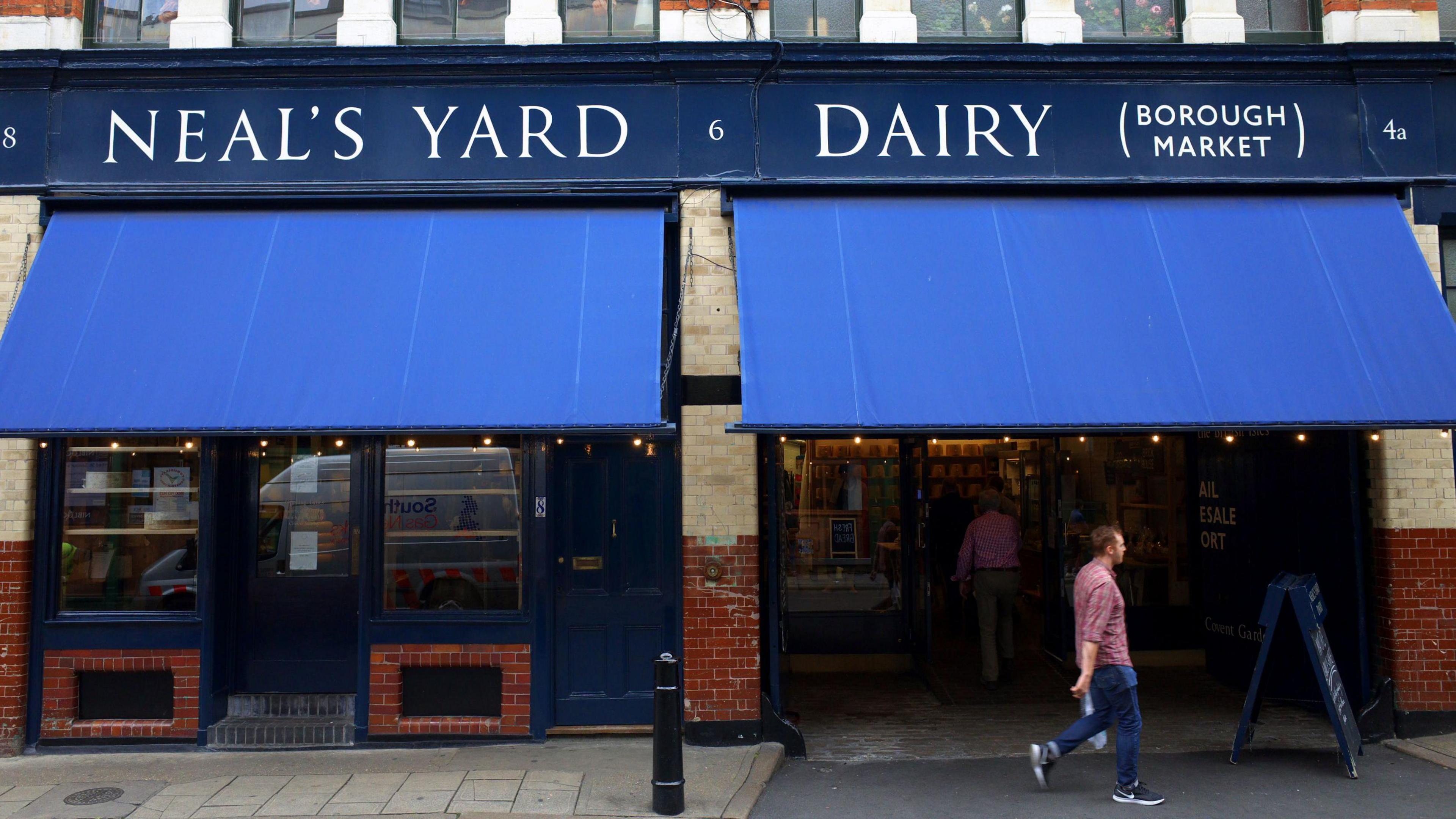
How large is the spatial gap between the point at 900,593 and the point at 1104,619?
14.2 feet

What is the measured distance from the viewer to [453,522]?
25.4ft

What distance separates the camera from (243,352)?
6.64m

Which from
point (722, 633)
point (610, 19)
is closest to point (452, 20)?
point (610, 19)

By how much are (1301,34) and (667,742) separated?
323 inches

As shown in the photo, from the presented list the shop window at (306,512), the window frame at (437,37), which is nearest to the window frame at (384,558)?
the shop window at (306,512)

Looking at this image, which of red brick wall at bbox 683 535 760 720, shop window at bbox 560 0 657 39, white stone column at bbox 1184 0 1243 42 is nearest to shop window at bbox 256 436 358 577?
red brick wall at bbox 683 535 760 720

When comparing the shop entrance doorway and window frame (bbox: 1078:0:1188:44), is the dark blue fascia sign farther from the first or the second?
the shop entrance doorway

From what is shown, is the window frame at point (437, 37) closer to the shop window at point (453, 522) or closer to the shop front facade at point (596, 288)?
the shop front facade at point (596, 288)

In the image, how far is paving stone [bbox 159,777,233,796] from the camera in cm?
629

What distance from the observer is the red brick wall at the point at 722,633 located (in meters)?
7.25

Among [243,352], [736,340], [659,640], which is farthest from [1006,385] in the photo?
[243,352]

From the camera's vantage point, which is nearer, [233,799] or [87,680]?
[233,799]

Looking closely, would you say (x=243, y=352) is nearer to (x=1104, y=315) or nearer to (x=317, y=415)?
(x=317, y=415)

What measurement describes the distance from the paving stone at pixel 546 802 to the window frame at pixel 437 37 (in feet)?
20.3
